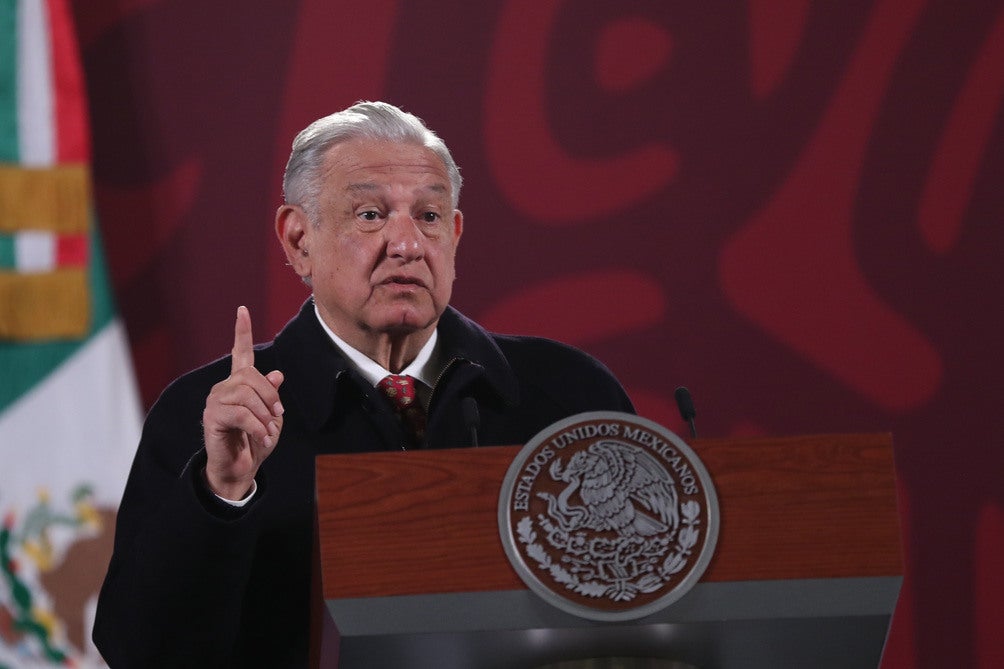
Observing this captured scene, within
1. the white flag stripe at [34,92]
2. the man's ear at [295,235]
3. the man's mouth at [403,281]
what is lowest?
the white flag stripe at [34,92]

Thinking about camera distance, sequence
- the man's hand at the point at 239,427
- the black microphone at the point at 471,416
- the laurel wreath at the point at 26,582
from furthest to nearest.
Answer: the laurel wreath at the point at 26,582 → the black microphone at the point at 471,416 → the man's hand at the point at 239,427

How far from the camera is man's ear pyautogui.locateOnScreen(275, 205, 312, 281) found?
2293mm

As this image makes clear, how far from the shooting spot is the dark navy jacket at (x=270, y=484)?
5.32 feet

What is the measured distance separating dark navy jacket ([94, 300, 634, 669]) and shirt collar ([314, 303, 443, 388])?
0.02 m

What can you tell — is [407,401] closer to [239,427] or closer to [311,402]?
[311,402]

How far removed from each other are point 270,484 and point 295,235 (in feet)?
1.86

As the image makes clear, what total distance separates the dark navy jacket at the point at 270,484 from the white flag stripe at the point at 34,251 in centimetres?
112

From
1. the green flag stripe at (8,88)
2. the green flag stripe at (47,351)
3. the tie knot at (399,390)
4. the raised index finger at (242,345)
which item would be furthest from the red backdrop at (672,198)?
the raised index finger at (242,345)

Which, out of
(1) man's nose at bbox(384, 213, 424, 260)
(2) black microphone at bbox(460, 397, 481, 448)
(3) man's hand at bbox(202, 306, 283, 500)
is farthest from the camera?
(1) man's nose at bbox(384, 213, 424, 260)

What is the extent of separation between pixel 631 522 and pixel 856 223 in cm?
227

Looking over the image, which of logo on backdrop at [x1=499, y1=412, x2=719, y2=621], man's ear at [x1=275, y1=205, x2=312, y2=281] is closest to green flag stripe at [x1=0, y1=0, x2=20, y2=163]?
man's ear at [x1=275, y1=205, x2=312, y2=281]

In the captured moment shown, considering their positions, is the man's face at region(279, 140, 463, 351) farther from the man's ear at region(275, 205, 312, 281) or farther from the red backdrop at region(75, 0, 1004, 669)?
the red backdrop at region(75, 0, 1004, 669)

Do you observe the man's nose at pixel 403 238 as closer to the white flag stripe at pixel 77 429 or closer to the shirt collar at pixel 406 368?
the shirt collar at pixel 406 368

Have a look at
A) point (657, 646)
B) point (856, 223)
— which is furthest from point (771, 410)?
point (657, 646)
